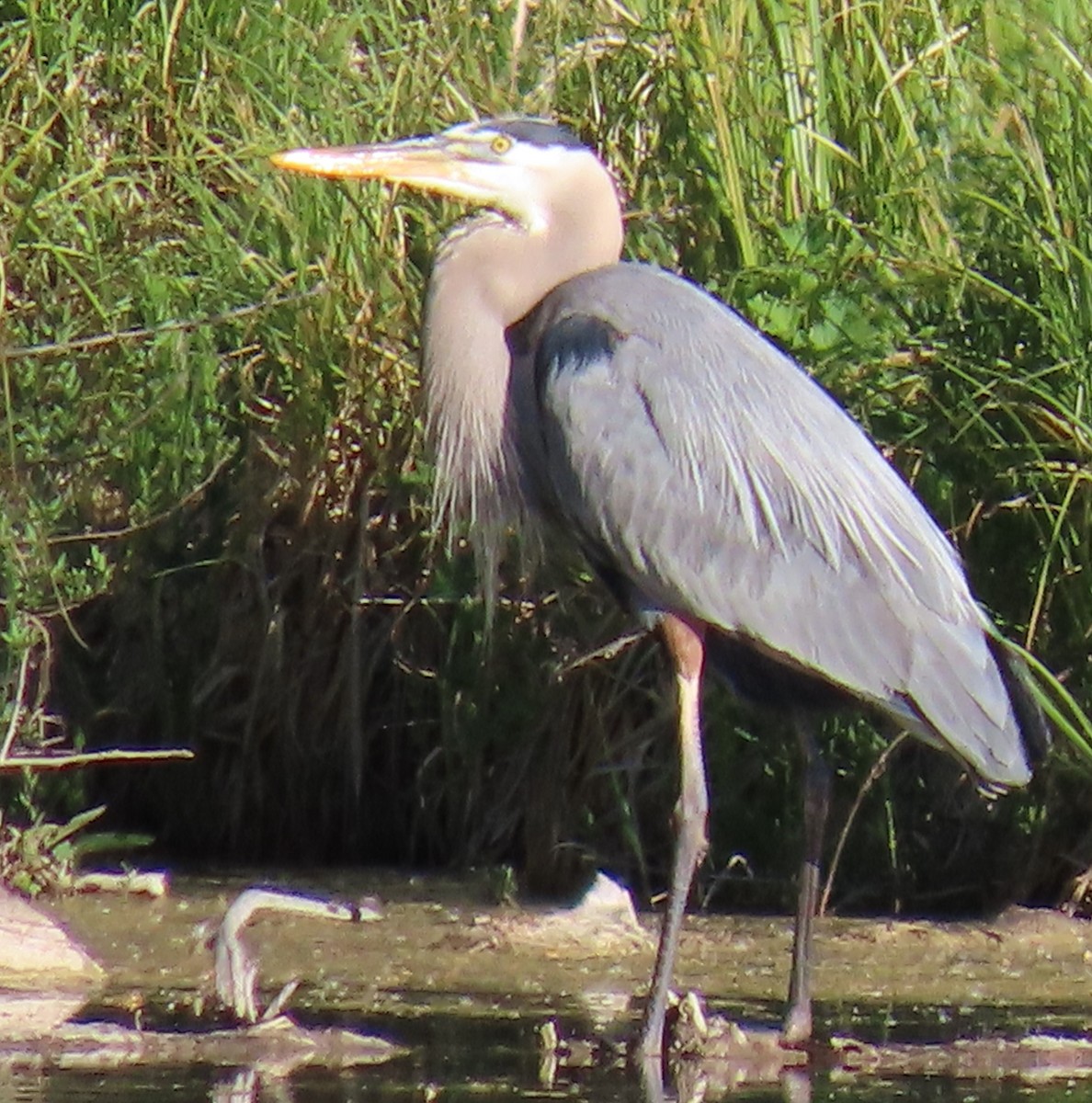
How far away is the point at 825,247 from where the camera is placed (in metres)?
5.26

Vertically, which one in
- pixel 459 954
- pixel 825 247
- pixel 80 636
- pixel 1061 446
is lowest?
pixel 459 954

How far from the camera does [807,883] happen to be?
463 cm

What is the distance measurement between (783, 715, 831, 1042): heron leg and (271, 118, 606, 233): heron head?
1130mm

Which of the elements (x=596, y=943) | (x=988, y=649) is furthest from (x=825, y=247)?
(x=596, y=943)

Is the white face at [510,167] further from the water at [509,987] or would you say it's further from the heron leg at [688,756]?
the water at [509,987]

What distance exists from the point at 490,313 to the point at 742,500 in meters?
0.66

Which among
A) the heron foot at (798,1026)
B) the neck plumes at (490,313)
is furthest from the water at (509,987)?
the neck plumes at (490,313)

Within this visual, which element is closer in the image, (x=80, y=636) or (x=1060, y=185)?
(x=1060, y=185)

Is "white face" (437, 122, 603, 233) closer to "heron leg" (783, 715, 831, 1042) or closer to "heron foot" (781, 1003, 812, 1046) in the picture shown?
"heron leg" (783, 715, 831, 1042)

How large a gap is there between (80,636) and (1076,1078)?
8.85 feet

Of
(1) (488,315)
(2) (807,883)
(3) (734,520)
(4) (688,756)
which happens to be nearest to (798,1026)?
(2) (807,883)

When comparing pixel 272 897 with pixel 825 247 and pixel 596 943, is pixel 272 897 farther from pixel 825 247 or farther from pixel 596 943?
pixel 825 247

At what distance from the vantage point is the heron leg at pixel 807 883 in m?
4.41

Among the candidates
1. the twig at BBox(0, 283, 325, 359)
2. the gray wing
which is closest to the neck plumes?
the gray wing
